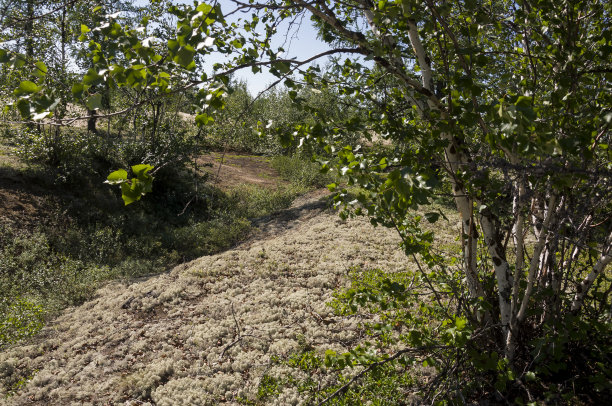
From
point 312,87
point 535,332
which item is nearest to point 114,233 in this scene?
point 312,87

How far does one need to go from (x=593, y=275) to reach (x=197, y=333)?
4538 mm

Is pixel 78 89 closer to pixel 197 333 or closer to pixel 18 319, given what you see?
pixel 197 333

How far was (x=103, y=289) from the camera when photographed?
755cm

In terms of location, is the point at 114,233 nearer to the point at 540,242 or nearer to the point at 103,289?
the point at 103,289

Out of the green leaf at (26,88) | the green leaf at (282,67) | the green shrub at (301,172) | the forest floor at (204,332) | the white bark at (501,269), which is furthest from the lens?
the green shrub at (301,172)

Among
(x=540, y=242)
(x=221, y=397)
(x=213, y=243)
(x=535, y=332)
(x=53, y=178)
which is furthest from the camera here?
(x=53, y=178)

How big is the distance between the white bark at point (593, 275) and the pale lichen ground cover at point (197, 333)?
8.19 feet

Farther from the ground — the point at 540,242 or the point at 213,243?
the point at 540,242

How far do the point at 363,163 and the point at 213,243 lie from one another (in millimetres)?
8113

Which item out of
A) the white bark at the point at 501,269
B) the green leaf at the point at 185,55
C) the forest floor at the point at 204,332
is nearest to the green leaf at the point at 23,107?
the green leaf at the point at 185,55

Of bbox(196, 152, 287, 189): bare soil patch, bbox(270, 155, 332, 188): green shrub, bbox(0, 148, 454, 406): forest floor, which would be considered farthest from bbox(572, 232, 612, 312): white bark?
bbox(196, 152, 287, 189): bare soil patch

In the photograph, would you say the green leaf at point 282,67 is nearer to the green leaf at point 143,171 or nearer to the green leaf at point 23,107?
the green leaf at point 143,171

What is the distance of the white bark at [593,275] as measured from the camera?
104 inches

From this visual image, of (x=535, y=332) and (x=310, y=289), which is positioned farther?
(x=310, y=289)
